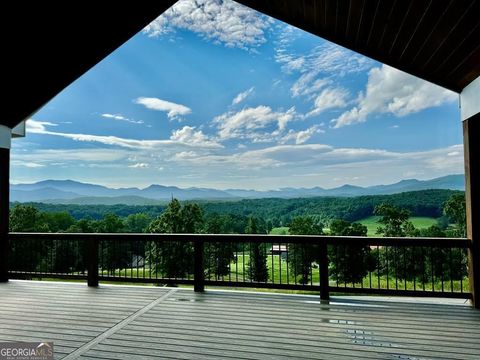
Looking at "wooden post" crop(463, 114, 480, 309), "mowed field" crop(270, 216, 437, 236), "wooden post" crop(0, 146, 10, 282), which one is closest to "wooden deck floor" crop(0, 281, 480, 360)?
"wooden post" crop(463, 114, 480, 309)

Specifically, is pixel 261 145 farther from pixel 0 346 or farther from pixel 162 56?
pixel 0 346

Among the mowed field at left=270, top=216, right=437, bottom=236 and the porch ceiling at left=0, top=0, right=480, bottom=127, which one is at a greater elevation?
the porch ceiling at left=0, top=0, right=480, bottom=127

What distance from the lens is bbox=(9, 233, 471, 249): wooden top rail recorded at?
165 inches

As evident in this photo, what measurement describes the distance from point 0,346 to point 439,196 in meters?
12.8

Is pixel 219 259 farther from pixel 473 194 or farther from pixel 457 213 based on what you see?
pixel 457 213

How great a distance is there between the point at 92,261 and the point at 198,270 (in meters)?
1.85

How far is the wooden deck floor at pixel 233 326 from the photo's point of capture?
9.37 feet

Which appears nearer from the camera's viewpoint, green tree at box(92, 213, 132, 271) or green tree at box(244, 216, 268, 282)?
green tree at box(244, 216, 268, 282)

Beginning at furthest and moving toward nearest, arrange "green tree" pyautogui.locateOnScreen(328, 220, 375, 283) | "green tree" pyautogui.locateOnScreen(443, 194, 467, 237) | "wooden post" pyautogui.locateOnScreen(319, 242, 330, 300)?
"green tree" pyautogui.locateOnScreen(443, 194, 467, 237)
"green tree" pyautogui.locateOnScreen(328, 220, 375, 283)
"wooden post" pyautogui.locateOnScreen(319, 242, 330, 300)

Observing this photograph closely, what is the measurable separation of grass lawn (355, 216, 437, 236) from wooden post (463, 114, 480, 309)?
265 inches

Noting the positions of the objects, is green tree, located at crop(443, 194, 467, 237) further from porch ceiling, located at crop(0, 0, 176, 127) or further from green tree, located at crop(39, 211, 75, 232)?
green tree, located at crop(39, 211, 75, 232)

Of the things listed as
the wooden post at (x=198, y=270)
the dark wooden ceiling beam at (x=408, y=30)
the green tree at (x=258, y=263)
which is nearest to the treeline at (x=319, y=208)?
the green tree at (x=258, y=263)

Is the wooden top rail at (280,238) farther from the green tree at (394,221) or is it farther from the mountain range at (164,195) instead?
the mountain range at (164,195)

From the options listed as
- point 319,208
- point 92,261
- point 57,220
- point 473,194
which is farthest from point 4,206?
point 57,220
